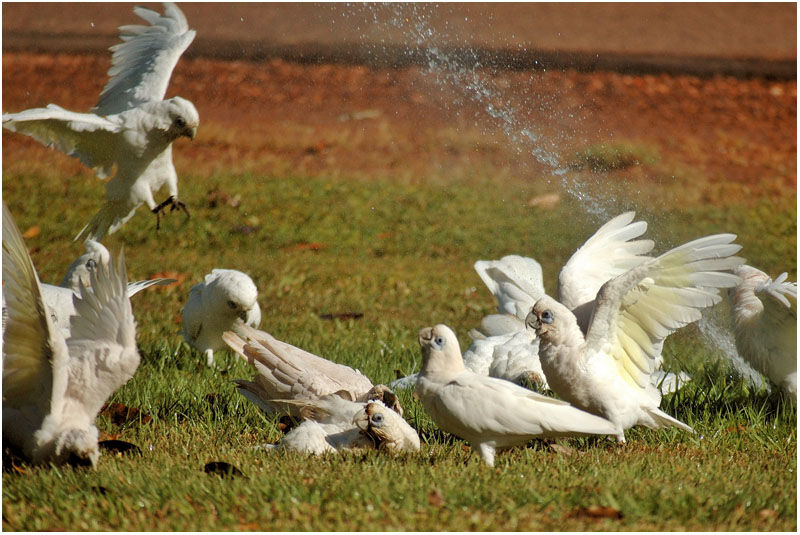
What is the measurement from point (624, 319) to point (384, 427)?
109 centimetres

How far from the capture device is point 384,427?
369 centimetres

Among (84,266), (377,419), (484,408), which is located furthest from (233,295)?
(484,408)

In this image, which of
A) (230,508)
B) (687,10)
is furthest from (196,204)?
(687,10)

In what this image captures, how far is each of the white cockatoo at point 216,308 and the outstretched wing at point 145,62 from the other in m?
1.07

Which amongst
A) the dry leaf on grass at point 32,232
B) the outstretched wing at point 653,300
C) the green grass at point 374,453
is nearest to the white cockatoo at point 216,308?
the green grass at point 374,453

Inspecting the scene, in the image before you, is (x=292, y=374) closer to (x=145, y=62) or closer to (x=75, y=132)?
(x=75, y=132)

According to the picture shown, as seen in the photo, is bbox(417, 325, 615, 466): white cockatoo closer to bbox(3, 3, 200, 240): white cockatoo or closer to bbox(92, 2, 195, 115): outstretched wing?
bbox(3, 3, 200, 240): white cockatoo

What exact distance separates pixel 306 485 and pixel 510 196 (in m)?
7.65

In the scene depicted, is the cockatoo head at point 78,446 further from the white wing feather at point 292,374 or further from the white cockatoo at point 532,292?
the white cockatoo at point 532,292

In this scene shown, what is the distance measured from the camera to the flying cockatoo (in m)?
4.10

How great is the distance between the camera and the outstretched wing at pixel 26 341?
3.16 m

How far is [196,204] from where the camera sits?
32.2 ft

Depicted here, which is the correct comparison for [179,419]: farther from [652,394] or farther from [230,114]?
[230,114]

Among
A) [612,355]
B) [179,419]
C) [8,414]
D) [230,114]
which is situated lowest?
[230,114]
